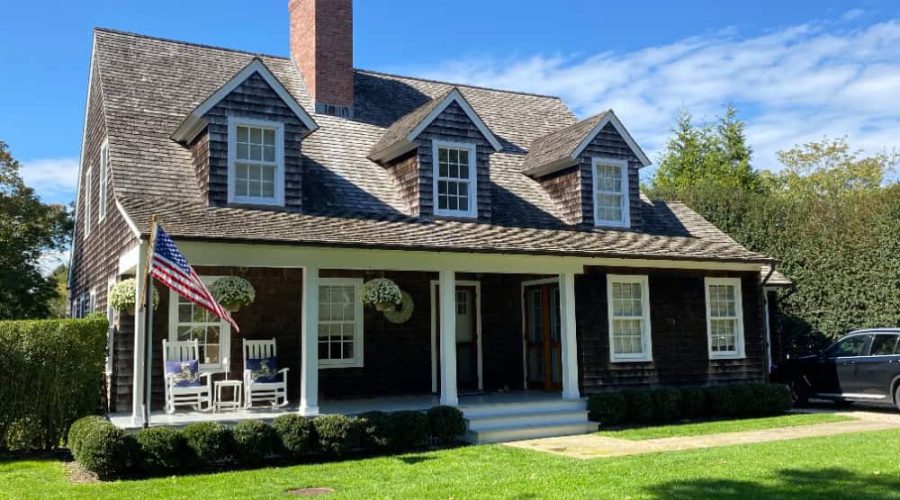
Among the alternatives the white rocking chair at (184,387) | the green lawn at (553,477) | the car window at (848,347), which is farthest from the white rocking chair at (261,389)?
the car window at (848,347)

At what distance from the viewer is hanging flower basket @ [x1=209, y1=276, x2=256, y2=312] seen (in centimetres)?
1165

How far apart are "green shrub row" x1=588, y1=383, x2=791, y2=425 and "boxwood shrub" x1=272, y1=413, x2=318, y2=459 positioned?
5269 mm

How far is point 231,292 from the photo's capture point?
11656 mm

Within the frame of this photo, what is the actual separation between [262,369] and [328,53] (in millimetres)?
7795

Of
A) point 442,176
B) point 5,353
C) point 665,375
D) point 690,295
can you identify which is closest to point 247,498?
point 5,353

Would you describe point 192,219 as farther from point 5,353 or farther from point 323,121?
point 323,121

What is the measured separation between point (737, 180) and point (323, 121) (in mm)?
27344

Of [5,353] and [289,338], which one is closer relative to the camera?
[5,353]

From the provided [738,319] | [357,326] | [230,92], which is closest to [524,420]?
[357,326]

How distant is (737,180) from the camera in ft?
124

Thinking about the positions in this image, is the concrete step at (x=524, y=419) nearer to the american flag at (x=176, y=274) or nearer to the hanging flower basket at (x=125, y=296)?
the american flag at (x=176, y=274)

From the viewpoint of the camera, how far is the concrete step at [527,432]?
1209 cm

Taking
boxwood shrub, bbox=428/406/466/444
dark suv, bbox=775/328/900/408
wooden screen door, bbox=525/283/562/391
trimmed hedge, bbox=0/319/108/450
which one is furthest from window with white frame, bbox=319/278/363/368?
dark suv, bbox=775/328/900/408

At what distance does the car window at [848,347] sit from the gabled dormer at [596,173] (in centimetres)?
472
